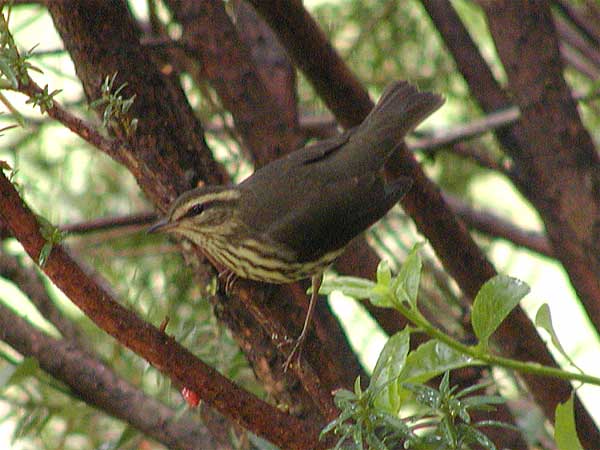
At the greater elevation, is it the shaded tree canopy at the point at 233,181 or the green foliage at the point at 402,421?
the shaded tree canopy at the point at 233,181

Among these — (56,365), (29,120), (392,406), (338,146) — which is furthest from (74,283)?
(29,120)

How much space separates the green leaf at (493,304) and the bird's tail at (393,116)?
4.69 ft

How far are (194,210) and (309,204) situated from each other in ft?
1.64

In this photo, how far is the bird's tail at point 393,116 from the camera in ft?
8.58

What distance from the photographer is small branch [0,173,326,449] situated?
1.34 meters

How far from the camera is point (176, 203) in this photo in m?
2.00

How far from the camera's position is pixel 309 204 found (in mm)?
2582

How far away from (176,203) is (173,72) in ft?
1.39

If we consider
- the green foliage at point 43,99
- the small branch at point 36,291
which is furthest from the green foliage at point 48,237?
the small branch at point 36,291

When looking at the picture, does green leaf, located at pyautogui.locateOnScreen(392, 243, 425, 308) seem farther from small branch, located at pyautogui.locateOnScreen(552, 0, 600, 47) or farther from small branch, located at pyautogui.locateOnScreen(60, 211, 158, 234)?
small branch, located at pyautogui.locateOnScreen(552, 0, 600, 47)

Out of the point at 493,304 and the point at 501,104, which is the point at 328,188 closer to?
the point at 501,104

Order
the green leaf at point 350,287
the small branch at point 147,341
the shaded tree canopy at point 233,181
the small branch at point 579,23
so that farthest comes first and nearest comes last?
the small branch at point 579,23 < the shaded tree canopy at point 233,181 < the small branch at point 147,341 < the green leaf at point 350,287

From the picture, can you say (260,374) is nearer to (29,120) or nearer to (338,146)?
(338,146)

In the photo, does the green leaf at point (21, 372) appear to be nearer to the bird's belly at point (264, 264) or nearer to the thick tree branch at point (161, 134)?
the thick tree branch at point (161, 134)
